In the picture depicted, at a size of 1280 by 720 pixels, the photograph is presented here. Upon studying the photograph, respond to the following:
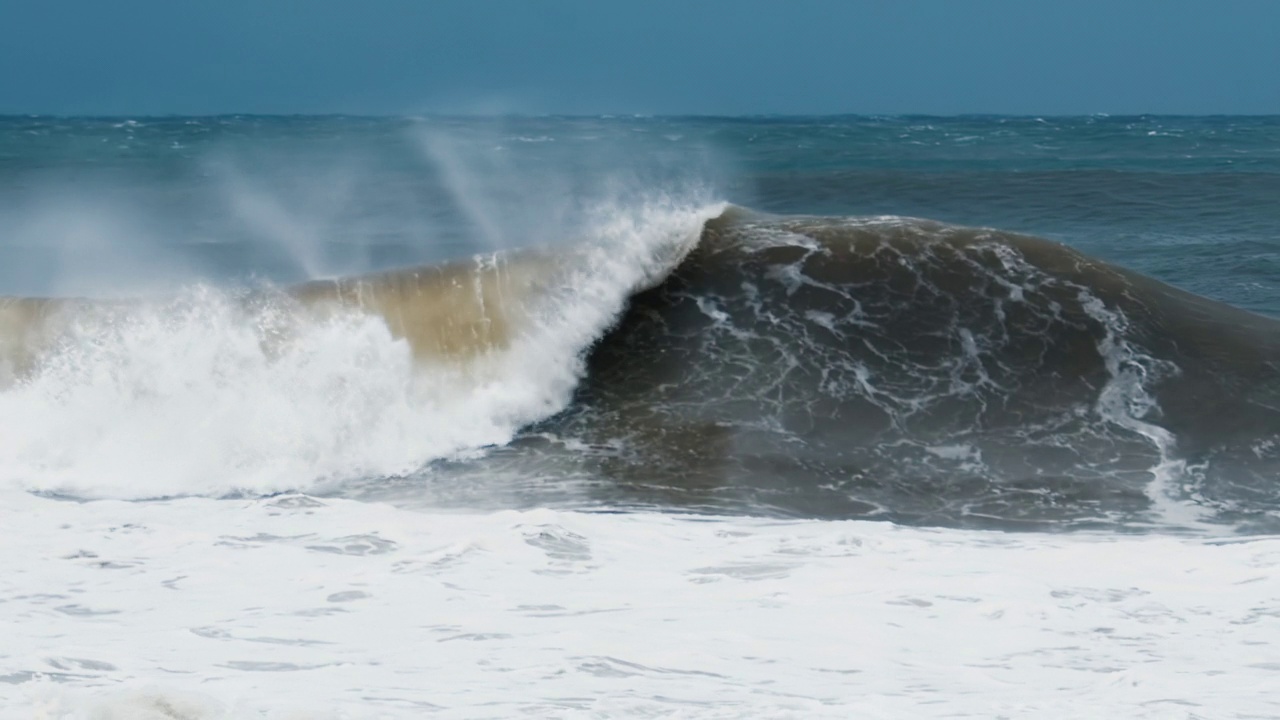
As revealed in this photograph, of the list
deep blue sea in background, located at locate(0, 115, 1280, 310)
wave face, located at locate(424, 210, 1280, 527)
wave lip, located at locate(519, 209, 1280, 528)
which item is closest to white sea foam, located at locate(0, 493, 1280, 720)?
wave lip, located at locate(519, 209, 1280, 528)

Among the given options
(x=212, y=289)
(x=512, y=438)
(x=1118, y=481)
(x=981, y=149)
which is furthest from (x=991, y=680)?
(x=981, y=149)

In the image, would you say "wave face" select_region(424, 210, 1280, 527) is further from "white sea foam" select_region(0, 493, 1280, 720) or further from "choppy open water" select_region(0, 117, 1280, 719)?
"white sea foam" select_region(0, 493, 1280, 720)

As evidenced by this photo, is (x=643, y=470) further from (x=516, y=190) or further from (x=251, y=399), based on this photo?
(x=516, y=190)

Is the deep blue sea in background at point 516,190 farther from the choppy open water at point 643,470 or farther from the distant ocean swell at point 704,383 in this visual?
the distant ocean swell at point 704,383

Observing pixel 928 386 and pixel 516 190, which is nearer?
pixel 928 386

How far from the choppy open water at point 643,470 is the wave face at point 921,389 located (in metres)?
0.04

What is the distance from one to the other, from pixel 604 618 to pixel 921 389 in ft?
17.3

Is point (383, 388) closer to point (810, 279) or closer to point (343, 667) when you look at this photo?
point (810, 279)

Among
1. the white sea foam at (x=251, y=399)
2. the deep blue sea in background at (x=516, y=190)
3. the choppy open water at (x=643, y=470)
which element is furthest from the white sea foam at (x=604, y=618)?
the deep blue sea in background at (x=516, y=190)

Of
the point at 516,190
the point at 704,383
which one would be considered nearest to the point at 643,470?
the point at 704,383

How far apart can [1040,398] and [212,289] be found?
20.7 feet

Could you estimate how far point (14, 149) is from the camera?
3638 centimetres

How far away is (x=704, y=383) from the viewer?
10227 mm

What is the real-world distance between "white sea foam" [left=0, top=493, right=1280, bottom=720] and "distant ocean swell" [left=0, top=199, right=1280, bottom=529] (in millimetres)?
1258
